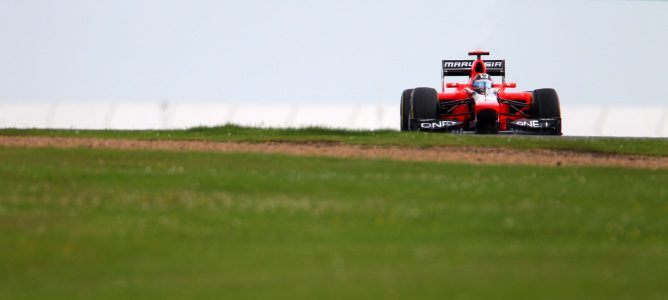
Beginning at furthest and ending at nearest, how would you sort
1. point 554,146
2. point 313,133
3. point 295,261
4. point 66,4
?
point 66,4 < point 313,133 < point 554,146 < point 295,261

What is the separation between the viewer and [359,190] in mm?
21844

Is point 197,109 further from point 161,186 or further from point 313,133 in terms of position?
point 161,186

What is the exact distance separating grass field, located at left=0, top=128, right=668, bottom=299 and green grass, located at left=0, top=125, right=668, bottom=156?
20.6 ft

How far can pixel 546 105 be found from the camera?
41625 millimetres

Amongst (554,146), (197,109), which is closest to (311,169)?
(554,146)

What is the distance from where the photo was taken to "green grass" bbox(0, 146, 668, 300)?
1414cm

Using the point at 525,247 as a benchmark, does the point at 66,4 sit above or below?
above

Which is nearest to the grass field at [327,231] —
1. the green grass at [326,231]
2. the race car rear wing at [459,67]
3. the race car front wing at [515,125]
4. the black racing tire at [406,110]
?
the green grass at [326,231]

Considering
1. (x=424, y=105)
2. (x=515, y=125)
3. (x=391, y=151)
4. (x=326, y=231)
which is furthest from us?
(x=515, y=125)

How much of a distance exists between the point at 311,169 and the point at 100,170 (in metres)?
3.35

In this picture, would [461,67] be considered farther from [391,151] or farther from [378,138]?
[391,151]

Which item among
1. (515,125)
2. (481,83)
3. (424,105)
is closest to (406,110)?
(424,105)

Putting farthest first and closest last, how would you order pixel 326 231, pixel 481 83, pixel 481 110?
pixel 481 83 → pixel 481 110 → pixel 326 231

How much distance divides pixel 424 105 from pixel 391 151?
10461 mm
